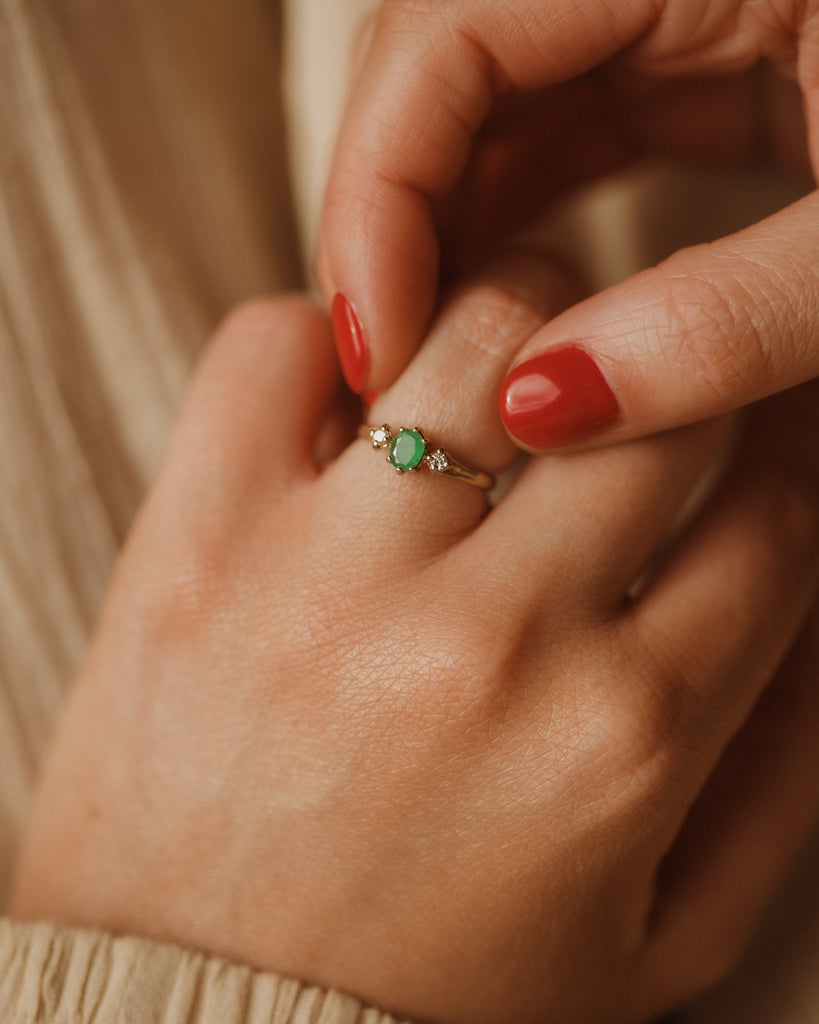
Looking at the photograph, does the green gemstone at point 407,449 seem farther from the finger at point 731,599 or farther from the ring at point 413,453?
the finger at point 731,599

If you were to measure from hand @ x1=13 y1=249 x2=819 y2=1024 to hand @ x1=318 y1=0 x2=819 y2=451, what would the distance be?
8cm

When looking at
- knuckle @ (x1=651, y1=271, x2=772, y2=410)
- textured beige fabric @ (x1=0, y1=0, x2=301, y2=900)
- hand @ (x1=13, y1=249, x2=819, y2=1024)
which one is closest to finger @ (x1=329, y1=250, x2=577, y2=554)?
hand @ (x1=13, y1=249, x2=819, y2=1024)

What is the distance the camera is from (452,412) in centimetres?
88

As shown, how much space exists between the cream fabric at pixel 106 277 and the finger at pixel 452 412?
0.45m

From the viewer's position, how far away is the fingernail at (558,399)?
0.78 meters

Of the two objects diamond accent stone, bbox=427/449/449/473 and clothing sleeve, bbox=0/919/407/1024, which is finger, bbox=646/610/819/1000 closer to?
clothing sleeve, bbox=0/919/407/1024

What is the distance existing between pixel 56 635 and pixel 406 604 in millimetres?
577

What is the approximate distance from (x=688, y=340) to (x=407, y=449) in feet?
0.97

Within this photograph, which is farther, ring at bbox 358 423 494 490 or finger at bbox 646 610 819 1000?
finger at bbox 646 610 819 1000

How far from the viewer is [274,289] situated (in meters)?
1.40

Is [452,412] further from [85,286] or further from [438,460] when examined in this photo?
[85,286]

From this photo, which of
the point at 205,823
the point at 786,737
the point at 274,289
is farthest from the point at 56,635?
the point at 786,737

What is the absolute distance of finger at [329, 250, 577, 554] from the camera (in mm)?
879

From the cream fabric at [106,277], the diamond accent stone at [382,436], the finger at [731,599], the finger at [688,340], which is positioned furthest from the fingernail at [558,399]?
the cream fabric at [106,277]
